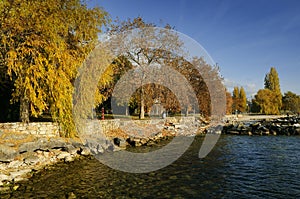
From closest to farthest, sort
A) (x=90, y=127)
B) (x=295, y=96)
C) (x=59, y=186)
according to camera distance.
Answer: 1. (x=59, y=186)
2. (x=90, y=127)
3. (x=295, y=96)

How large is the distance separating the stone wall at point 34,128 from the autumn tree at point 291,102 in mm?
85114

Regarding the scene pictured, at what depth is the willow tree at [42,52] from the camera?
14.0m

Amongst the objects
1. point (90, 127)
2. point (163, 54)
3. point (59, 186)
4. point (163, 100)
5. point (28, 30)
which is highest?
point (163, 54)

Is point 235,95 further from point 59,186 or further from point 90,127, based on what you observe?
point 59,186

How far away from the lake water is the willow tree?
16.0ft

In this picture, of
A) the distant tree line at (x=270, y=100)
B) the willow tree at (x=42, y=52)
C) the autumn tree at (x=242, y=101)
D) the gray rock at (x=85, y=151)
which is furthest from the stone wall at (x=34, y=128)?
the autumn tree at (x=242, y=101)

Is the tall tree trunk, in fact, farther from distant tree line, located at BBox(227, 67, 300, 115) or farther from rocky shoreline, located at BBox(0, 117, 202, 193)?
distant tree line, located at BBox(227, 67, 300, 115)

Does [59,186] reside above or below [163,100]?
below

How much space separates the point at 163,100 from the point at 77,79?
15072mm

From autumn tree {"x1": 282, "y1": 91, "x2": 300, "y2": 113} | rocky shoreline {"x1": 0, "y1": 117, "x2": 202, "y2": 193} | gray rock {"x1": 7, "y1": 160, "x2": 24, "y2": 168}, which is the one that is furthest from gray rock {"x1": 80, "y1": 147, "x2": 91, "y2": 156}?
autumn tree {"x1": 282, "y1": 91, "x2": 300, "y2": 113}

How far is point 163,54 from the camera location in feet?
96.5

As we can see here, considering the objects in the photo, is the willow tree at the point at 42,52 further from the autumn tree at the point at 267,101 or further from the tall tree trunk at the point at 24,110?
the autumn tree at the point at 267,101

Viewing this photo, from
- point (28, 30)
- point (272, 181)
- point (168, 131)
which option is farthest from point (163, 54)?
point (272, 181)

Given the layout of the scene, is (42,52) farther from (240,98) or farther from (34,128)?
(240,98)
